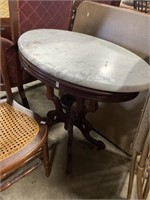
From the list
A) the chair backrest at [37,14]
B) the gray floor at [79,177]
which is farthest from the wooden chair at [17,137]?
the chair backrest at [37,14]

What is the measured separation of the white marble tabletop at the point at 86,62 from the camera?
0.86 meters

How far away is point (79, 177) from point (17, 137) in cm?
54

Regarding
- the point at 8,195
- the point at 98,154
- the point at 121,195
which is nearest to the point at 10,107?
the point at 8,195

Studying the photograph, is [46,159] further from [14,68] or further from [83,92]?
[14,68]

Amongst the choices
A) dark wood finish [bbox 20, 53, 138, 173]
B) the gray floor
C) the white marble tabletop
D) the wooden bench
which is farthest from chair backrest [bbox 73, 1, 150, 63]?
the gray floor

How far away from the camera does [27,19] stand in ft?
4.98

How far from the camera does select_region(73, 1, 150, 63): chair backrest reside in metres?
1.24

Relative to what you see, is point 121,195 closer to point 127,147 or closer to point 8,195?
point 127,147

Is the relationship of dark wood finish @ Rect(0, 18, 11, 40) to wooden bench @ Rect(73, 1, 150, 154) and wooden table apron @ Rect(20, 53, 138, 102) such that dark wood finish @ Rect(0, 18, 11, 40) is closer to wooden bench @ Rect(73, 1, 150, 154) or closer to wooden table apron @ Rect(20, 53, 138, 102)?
wooden bench @ Rect(73, 1, 150, 154)

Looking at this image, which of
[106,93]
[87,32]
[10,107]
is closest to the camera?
[106,93]

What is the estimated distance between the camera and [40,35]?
126 centimetres

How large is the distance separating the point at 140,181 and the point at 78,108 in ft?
1.62

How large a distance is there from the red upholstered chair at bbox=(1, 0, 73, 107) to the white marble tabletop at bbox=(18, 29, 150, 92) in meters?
0.27

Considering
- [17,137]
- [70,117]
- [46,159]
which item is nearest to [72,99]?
[70,117]
